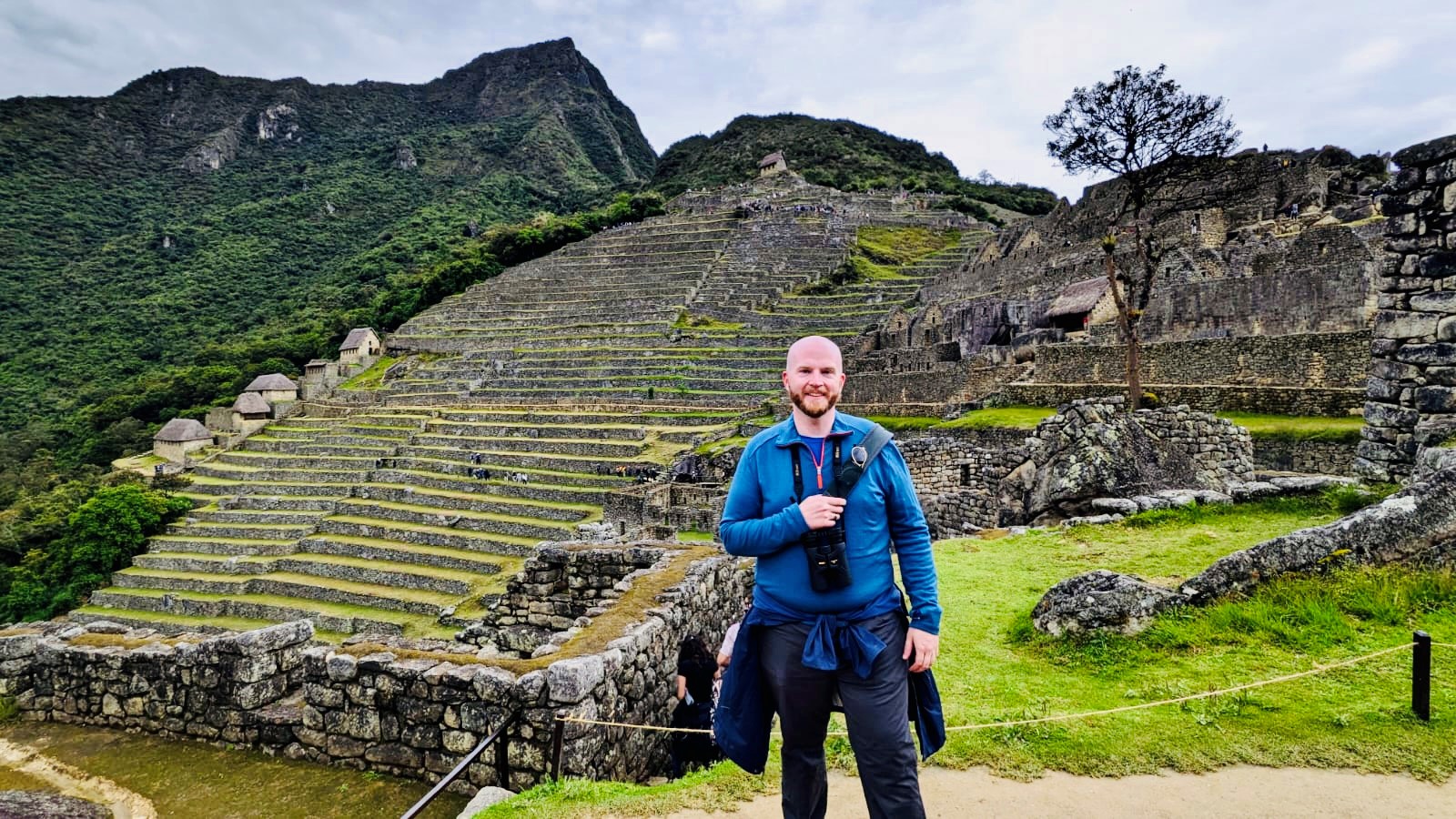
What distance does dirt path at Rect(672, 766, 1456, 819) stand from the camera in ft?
8.51

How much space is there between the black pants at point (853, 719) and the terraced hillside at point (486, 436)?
12.7 metres

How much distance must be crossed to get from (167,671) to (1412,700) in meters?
7.28

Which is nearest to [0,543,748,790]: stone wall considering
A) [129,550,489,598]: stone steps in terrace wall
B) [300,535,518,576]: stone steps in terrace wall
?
[129,550,489,598]: stone steps in terrace wall

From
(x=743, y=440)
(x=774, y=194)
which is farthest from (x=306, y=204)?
(x=743, y=440)

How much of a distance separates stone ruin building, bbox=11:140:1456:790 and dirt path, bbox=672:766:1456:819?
184 cm

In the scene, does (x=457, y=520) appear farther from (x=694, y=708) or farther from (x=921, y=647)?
(x=921, y=647)

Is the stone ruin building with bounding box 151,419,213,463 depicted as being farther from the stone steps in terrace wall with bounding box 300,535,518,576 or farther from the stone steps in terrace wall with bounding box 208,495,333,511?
the stone steps in terrace wall with bounding box 300,535,518,576

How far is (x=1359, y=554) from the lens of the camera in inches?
167

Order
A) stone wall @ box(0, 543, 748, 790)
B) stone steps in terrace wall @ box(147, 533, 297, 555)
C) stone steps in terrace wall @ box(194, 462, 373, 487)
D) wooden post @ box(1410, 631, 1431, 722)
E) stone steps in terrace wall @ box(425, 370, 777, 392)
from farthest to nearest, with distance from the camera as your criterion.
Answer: stone steps in terrace wall @ box(425, 370, 777, 392) < stone steps in terrace wall @ box(194, 462, 373, 487) < stone steps in terrace wall @ box(147, 533, 297, 555) < stone wall @ box(0, 543, 748, 790) < wooden post @ box(1410, 631, 1431, 722)

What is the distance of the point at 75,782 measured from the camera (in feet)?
13.5

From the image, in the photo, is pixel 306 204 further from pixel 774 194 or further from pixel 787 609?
pixel 787 609

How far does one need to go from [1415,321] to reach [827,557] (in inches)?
269

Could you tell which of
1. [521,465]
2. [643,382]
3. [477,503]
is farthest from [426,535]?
[643,382]

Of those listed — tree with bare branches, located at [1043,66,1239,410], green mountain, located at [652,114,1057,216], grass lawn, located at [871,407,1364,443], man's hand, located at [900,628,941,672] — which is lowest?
grass lawn, located at [871,407,1364,443]
